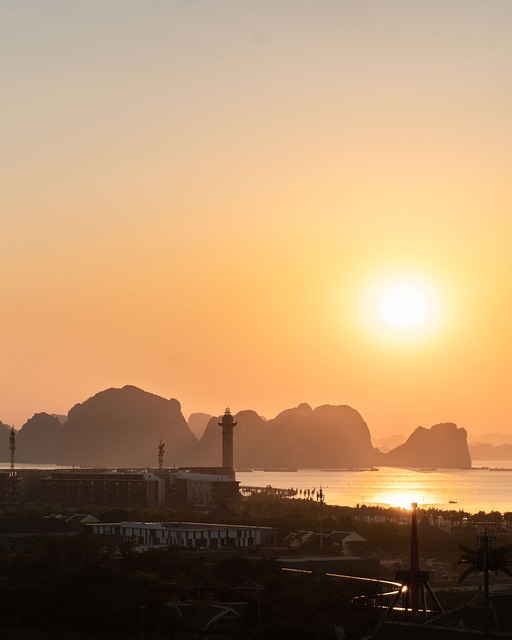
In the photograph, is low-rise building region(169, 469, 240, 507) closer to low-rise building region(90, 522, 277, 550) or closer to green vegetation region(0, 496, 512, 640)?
low-rise building region(90, 522, 277, 550)

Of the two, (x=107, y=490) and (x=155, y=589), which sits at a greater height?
(x=107, y=490)

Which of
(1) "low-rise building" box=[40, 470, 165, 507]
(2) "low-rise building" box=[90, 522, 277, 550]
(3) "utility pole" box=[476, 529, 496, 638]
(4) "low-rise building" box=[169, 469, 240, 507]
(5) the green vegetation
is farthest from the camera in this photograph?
(4) "low-rise building" box=[169, 469, 240, 507]

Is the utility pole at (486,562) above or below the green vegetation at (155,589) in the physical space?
above

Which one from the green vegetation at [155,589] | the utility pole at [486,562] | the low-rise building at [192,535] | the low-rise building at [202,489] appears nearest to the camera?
the utility pole at [486,562]

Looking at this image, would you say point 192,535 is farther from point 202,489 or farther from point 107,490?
point 202,489

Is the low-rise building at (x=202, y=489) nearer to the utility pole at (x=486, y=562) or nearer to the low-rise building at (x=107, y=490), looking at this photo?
the low-rise building at (x=107, y=490)

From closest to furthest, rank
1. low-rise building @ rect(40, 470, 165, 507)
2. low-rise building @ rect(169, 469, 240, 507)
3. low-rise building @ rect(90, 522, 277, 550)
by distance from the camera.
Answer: low-rise building @ rect(90, 522, 277, 550), low-rise building @ rect(40, 470, 165, 507), low-rise building @ rect(169, 469, 240, 507)

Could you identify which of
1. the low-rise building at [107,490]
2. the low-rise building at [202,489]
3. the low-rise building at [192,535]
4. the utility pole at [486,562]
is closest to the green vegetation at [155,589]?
the low-rise building at [192,535]

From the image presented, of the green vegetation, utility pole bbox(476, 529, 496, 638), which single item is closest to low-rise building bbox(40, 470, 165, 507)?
the green vegetation

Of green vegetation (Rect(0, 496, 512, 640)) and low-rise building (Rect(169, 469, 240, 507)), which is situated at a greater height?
low-rise building (Rect(169, 469, 240, 507))

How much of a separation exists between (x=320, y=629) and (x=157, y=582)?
18.6 metres

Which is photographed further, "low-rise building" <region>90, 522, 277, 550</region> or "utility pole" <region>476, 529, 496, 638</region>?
"low-rise building" <region>90, 522, 277, 550</region>

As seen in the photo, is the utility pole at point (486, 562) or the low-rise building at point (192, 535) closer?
the utility pole at point (486, 562)

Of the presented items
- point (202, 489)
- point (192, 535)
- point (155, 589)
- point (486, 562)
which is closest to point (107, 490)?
point (202, 489)
